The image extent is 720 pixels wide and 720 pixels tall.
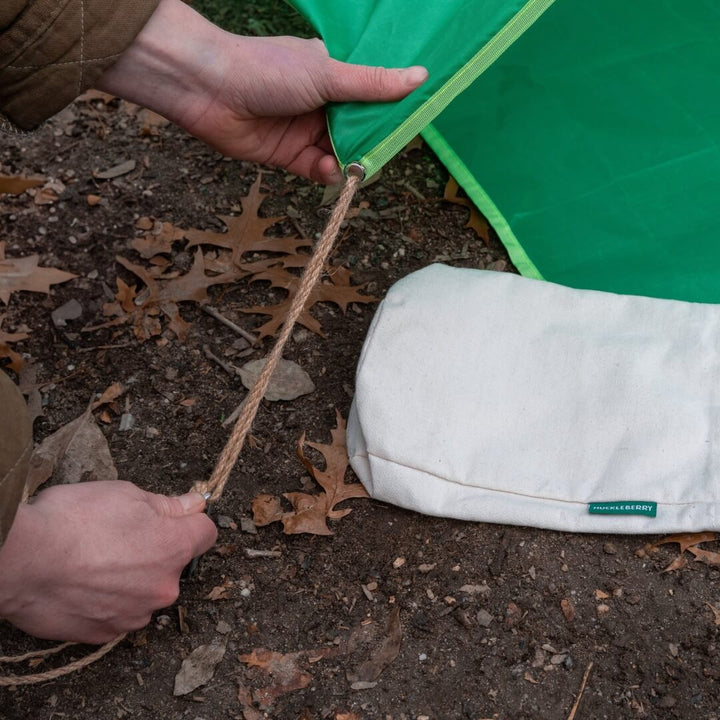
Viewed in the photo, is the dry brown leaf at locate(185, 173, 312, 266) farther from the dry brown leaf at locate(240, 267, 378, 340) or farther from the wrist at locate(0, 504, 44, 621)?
the wrist at locate(0, 504, 44, 621)

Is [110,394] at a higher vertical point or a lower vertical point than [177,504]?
lower

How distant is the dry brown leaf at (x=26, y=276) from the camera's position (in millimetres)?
2119

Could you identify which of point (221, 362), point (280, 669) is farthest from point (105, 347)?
point (280, 669)

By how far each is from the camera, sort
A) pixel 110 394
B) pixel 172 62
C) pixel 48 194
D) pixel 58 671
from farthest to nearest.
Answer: pixel 48 194, pixel 110 394, pixel 172 62, pixel 58 671

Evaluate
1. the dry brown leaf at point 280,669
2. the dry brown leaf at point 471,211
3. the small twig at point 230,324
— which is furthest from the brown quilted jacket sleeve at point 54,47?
the dry brown leaf at point 280,669

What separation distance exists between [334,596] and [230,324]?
723 millimetres

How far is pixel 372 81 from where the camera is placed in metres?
1.60

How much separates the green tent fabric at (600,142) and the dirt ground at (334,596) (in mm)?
489

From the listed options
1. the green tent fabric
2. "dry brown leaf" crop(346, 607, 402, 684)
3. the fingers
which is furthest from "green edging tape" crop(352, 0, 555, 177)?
"dry brown leaf" crop(346, 607, 402, 684)

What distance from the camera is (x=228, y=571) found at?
5.43 ft

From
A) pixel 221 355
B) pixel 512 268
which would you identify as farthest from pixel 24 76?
pixel 512 268

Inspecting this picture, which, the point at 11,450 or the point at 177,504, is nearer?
the point at 11,450

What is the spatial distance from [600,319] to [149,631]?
1.07 m

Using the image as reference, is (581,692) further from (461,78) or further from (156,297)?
(156,297)
